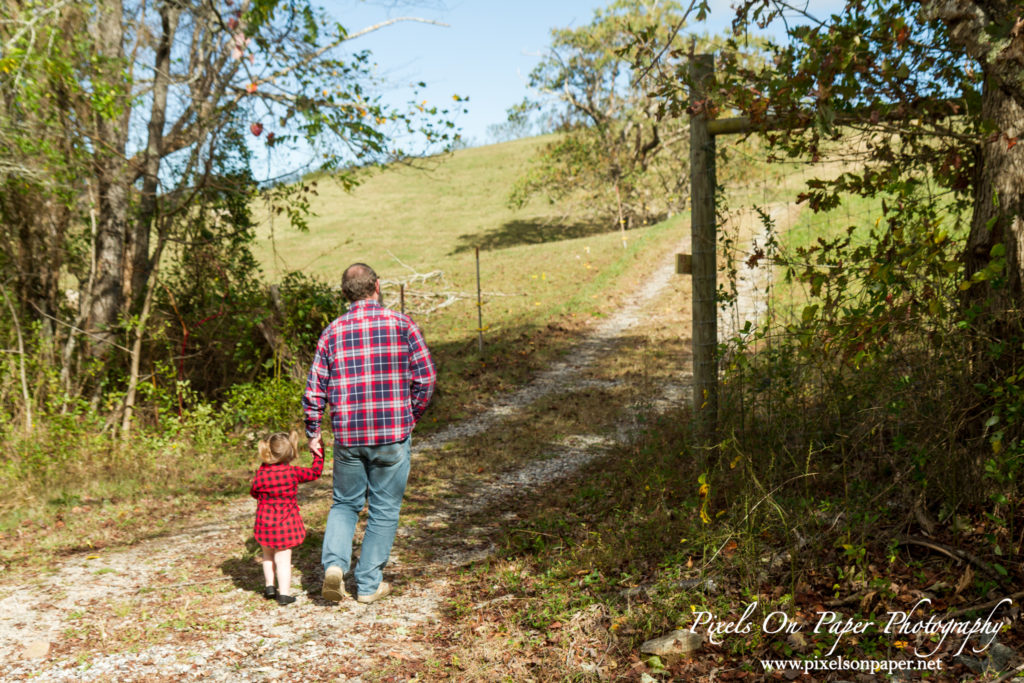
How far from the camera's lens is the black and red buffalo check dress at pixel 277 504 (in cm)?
486

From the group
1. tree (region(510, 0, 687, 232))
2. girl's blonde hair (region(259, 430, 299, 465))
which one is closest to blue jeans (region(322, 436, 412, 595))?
girl's blonde hair (region(259, 430, 299, 465))

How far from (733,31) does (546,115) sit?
28.7 m

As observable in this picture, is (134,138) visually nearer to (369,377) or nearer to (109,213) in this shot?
(109,213)

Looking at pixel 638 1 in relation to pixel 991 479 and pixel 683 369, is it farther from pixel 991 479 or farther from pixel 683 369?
pixel 991 479

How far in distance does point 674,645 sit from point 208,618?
311 centimetres

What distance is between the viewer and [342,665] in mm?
3988

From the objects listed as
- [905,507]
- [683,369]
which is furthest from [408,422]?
[683,369]

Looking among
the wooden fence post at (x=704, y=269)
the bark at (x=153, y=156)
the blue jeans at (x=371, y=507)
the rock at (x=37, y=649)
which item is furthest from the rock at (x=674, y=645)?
the bark at (x=153, y=156)

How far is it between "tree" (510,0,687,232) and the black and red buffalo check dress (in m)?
25.7

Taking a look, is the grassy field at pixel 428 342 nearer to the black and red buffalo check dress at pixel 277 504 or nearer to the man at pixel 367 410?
the black and red buffalo check dress at pixel 277 504

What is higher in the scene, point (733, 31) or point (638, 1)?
point (638, 1)

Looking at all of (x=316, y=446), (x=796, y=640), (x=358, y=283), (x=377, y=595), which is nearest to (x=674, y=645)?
(x=796, y=640)

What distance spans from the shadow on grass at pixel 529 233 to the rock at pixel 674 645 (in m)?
32.9

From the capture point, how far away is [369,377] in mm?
4684
